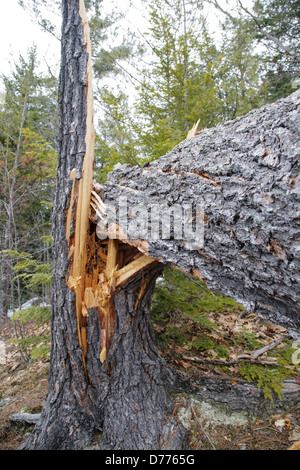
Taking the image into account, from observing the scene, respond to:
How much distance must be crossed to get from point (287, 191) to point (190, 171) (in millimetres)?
648

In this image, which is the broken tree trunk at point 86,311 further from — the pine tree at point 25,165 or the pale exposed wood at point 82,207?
the pine tree at point 25,165

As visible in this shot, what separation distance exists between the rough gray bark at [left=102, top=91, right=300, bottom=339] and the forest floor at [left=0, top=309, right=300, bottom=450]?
1.60m

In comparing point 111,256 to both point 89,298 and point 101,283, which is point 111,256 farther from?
point 89,298

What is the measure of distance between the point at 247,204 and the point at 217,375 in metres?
2.35

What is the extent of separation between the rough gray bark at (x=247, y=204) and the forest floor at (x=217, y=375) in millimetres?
1602

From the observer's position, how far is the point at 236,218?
119 cm

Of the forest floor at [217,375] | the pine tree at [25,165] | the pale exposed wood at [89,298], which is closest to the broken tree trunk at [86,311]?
the pale exposed wood at [89,298]

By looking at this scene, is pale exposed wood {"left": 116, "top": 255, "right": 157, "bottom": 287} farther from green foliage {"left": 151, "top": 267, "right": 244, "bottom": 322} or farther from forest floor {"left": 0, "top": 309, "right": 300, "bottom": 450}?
forest floor {"left": 0, "top": 309, "right": 300, "bottom": 450}

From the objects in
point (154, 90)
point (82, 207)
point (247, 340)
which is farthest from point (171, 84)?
point (247, 340)

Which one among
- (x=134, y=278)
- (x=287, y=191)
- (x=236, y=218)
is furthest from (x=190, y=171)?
(x=134, y=278)

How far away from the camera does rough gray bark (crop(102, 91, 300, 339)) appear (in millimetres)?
1022

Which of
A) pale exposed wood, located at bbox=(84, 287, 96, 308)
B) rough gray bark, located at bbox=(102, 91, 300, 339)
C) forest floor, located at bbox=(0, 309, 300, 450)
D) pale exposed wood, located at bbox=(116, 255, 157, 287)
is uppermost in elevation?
rough gray bark, located at bbox=(102, 91, 300, 339)

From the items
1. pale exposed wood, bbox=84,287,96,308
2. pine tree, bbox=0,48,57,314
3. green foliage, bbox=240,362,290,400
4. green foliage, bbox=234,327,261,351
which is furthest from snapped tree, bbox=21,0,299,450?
pine tree, bbox=0,48,57,314

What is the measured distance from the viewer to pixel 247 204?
3.76ft
